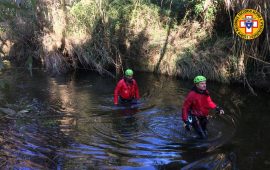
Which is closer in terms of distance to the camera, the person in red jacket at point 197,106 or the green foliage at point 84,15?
the person in red jacket at point 197,106

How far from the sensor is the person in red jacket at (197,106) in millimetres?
8555

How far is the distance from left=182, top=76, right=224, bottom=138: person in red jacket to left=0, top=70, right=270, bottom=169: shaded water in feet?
1.46

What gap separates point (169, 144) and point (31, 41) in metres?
14.5

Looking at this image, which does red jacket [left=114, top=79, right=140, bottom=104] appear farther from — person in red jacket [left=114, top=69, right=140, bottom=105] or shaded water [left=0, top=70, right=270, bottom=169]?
shaded water [left=0, top=70, right=270, bottom=169]

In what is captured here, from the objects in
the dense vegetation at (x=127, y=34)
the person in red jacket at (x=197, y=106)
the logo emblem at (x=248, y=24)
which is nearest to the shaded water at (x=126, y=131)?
the person in red jacket at (x=197, y=106)

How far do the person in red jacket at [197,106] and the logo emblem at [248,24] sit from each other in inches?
201

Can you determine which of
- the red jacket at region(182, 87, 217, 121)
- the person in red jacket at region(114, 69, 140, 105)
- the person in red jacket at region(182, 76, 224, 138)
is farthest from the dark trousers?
the person in red jacket at region(114, 69, 140, 105)

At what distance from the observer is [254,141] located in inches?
342

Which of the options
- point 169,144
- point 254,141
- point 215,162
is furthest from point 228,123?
point 215,162

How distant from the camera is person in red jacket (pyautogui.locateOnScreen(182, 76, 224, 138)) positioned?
855 centimetres

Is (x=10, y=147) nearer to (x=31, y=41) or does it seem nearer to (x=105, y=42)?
(x=105, y=42)

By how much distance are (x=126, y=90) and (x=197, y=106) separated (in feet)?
12.3

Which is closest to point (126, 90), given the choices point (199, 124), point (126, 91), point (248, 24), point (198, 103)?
point (126, 91)

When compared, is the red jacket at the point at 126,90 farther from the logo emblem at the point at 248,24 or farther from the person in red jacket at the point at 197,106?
the logo emblem at the point at 248,24
